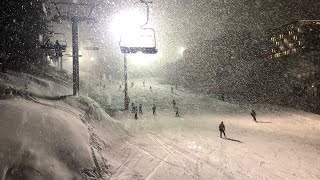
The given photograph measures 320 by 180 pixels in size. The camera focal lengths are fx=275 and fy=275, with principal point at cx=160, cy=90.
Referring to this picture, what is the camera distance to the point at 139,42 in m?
19.1

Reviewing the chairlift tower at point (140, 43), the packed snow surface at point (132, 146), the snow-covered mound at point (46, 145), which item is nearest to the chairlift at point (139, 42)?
the chairlift tower at point (140, 43)

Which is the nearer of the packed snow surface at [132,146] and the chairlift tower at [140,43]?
the packed snow surface at [132,146]

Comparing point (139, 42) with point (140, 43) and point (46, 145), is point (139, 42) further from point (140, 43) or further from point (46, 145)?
point (46, 145)

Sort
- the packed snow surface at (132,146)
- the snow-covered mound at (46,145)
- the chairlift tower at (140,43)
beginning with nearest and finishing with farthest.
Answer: the snow-covered mound at (46,145)
the packed snow surface at (132,146)
the chairlift tower at (140,43)

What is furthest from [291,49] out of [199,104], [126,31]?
[126,31]

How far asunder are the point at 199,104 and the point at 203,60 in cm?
3898

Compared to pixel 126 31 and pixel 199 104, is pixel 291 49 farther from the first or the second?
pixel 126 31

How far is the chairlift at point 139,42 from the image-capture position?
18.6 meters

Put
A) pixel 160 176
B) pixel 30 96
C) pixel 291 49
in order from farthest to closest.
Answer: pixel 291 49, pixel 30 96, pixel 160 176

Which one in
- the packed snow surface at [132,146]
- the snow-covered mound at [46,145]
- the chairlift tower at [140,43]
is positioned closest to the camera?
the snow-covered mound at [46,145]

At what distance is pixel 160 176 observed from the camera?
10.6 metres

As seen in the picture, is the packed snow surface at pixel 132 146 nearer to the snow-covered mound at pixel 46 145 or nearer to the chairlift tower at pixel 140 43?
the snow-covered mound at pixel 46 145

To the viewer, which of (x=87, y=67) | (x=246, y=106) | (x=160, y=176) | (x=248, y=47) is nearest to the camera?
(x=160, y=176)

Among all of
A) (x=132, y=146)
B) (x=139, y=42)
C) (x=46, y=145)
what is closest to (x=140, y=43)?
(x=139, y=42)
